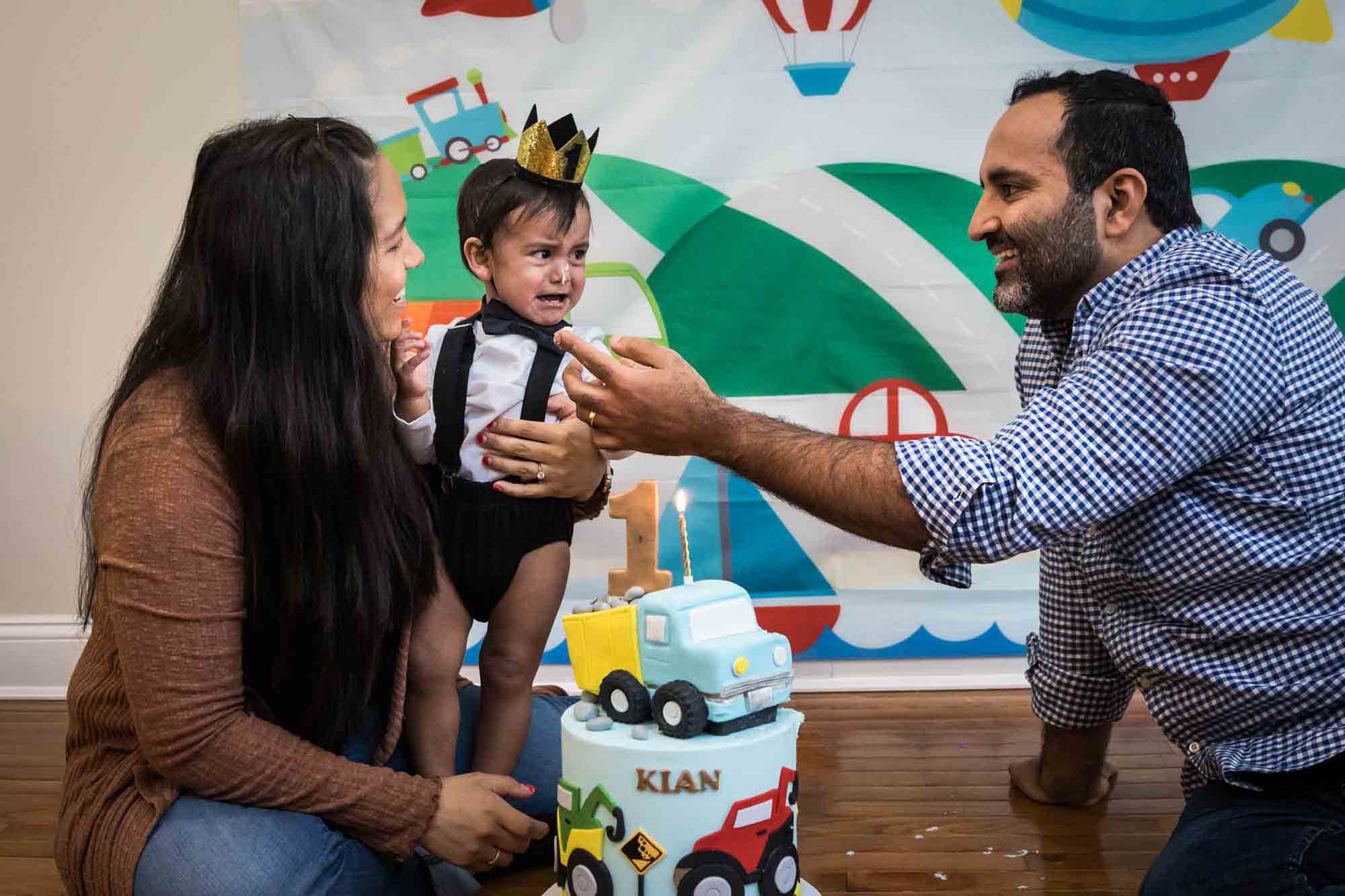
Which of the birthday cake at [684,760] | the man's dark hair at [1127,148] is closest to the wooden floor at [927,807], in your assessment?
the birthday cake at [684,760]

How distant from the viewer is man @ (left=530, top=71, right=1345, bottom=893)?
4.94 feet

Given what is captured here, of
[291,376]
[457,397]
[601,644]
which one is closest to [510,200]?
[457,397]

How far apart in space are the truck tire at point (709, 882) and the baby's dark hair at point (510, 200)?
106cm

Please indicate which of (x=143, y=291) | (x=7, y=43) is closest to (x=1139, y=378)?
(x=143, y=291)

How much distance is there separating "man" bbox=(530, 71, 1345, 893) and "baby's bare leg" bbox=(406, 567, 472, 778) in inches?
16.7

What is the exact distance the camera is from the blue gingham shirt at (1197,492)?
1.49 metres

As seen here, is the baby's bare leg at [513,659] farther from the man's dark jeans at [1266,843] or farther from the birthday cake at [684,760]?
the man's dark jeans at [1266,843]

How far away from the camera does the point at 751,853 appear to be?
157 cm

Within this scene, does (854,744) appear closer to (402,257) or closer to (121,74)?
(402,257)

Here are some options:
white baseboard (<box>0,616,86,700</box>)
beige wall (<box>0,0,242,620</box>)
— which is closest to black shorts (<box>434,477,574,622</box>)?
beige wall (<box>0,0,242,620</box>)

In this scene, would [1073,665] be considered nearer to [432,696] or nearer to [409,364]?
[432,696]

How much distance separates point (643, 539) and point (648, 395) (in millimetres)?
386

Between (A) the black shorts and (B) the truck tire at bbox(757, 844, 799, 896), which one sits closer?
(B) the truck tire at bbox(757, 844, 799, 896)

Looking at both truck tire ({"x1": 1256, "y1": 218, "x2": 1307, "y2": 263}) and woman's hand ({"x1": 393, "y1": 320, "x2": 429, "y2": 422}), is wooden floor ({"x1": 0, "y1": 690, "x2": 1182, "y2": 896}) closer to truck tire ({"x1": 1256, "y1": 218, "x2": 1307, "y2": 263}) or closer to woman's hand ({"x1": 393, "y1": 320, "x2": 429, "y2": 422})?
woman's hand ({"x1": 393, "y1": 320, "x2": 429, "y2": 422})
